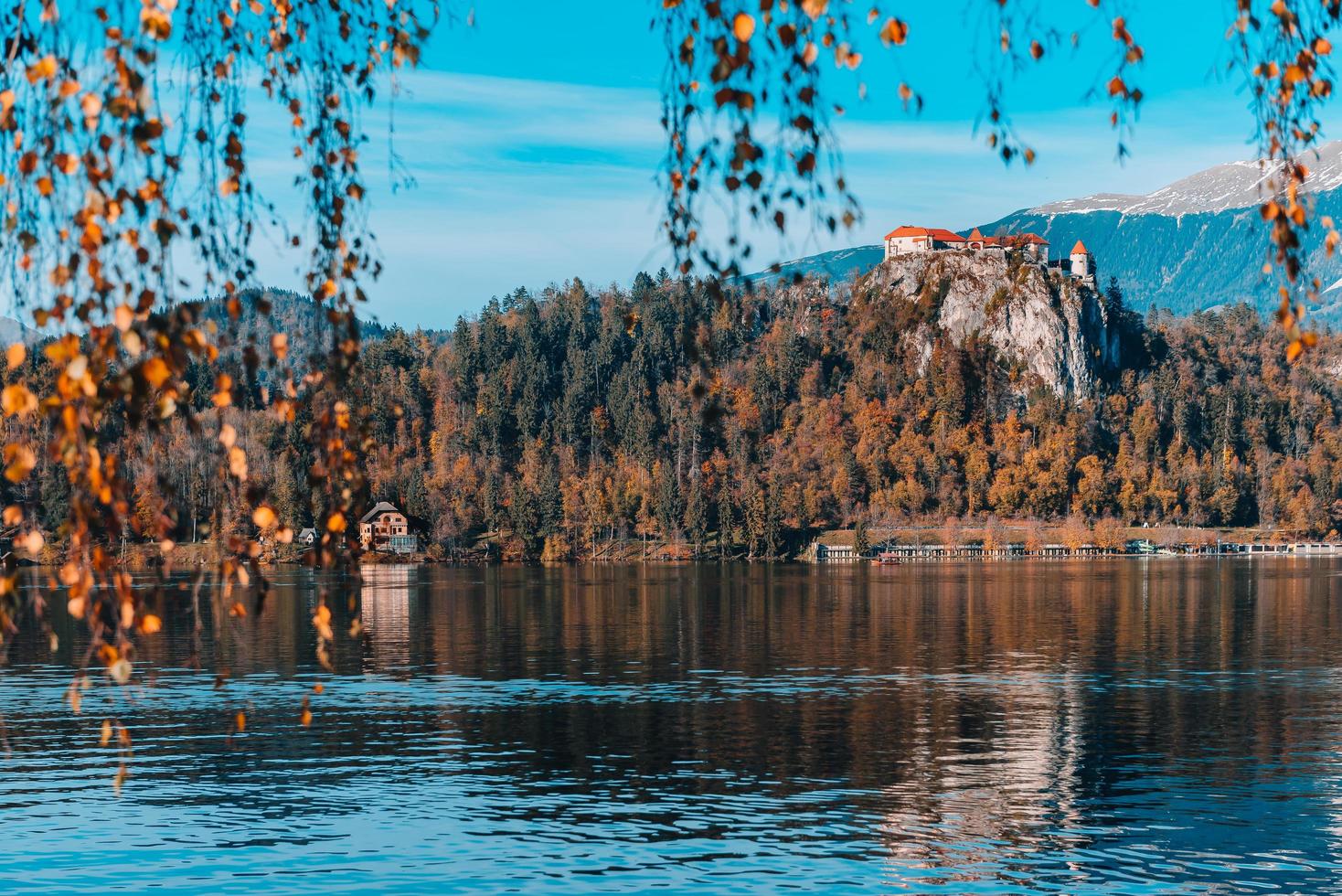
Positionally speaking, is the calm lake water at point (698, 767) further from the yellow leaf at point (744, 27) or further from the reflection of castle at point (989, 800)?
the yellow leaf at point (744, 27)

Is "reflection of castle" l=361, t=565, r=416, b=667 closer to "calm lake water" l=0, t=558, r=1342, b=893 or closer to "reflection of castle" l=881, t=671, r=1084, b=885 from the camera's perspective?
"calm lake water" l=0, t=558, r=1342, b=893

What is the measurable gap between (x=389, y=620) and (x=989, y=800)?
78.0 m

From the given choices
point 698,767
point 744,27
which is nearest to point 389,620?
point 698,767

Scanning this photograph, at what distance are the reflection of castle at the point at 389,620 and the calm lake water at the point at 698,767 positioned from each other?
165cm

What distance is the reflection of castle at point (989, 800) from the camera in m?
33.3

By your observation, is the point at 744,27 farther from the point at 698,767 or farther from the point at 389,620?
the point at 389,620

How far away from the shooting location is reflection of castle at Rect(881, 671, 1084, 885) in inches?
1310

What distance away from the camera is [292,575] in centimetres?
19788

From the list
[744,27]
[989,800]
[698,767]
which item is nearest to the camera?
[744,27]

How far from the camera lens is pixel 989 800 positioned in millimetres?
39094

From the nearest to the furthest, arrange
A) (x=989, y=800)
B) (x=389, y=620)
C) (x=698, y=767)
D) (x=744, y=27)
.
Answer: (x=744, y=27) < (x=989, y=800) < (x=698, y=767) < (x=389, y=620)

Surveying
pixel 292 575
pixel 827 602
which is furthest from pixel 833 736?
pixel 292 575

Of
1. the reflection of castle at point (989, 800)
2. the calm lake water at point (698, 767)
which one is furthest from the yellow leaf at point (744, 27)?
the reflection of castle at point (989, 800)

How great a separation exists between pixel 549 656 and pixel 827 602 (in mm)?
53513
